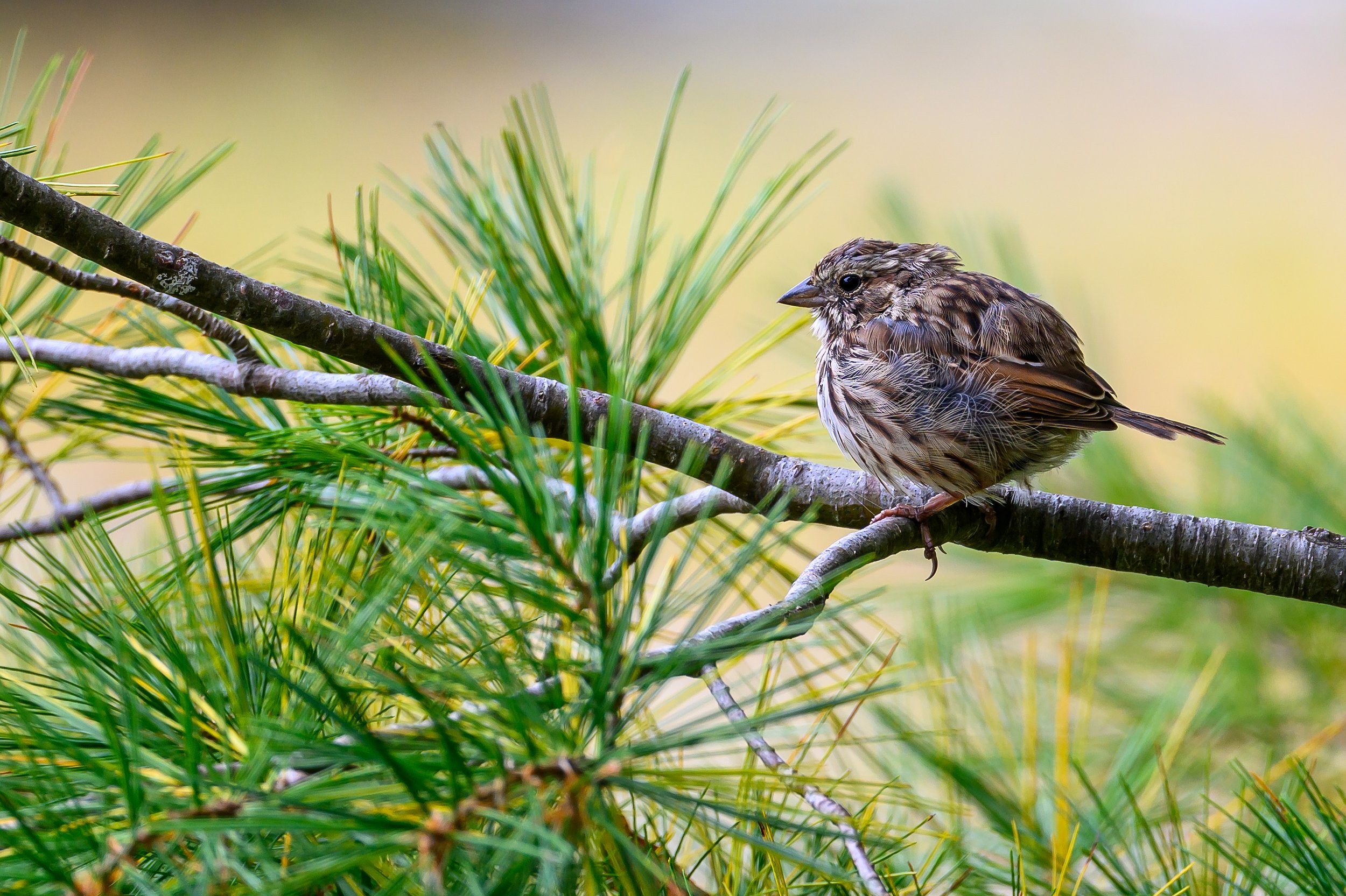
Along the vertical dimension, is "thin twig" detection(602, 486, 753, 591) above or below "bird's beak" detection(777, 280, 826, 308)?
below

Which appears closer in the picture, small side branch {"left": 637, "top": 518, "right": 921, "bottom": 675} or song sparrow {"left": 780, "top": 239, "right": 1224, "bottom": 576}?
small side branch {"left": 637, "top": 518, "right": 921, "bottom": 675}

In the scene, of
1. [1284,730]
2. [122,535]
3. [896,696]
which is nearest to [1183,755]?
[1284,730]

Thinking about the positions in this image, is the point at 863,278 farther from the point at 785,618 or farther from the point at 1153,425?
the point at 785,618

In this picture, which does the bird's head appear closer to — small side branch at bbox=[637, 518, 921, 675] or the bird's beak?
the bird's beak

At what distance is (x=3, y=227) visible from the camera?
897mm

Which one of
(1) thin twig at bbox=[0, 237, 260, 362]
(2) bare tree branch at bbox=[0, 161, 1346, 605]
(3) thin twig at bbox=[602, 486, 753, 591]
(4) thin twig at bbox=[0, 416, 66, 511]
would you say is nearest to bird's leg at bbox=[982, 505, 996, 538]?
(2) bare tree branch at bbox=[0, 161, 1346, 605]

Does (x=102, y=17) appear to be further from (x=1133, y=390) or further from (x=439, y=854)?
(x=439, y=854)

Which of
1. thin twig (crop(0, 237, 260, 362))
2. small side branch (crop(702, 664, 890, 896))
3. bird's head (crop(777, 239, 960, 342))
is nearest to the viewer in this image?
small side branch (crop(702, 664, 890, 896))

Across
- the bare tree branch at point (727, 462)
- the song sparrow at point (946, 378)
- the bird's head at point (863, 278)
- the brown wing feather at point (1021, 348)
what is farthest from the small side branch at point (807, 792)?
the bird's head at point (863, 278)

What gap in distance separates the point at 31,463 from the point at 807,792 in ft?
2.82

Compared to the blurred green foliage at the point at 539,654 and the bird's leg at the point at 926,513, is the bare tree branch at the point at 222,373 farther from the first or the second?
the bird's leg at the point at 926,513

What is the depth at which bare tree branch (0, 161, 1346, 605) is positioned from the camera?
0.62 m

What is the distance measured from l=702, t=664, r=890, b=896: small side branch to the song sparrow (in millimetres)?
455

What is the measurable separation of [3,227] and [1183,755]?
4.90 ft
